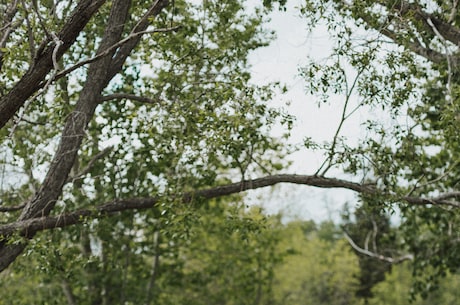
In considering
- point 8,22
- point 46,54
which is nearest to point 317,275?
point 8,22

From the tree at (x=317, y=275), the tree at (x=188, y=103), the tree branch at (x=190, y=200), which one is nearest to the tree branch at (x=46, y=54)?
the tree at (x=188, y=103)

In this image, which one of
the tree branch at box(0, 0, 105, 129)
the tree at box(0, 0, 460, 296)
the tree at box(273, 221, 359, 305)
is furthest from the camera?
the tree at box(273, 221, 359, 305)

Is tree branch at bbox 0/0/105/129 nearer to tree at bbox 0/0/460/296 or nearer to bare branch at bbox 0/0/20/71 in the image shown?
tree at bbox 0/0/460/296

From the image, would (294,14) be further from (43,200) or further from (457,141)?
(43,200)

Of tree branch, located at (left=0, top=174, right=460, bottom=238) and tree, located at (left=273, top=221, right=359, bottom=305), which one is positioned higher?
tree, located at (left=273, top=221, right=359, bottom=305)

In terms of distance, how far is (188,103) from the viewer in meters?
9.60

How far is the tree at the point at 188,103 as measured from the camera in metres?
8.84

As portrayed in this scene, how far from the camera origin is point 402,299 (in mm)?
40125

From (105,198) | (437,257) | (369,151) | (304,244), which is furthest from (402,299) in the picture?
(369,151)

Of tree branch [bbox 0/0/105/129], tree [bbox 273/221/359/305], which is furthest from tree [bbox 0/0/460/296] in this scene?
tree [bbox 273/221/359/305]

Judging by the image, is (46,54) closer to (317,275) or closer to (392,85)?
(392,85)

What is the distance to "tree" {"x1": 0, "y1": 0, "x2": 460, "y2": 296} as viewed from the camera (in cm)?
884

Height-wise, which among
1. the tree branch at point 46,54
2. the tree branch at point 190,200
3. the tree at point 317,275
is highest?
the tree at point 317,275

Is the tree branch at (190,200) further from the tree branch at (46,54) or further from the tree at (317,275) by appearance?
the tree at (317,275)
